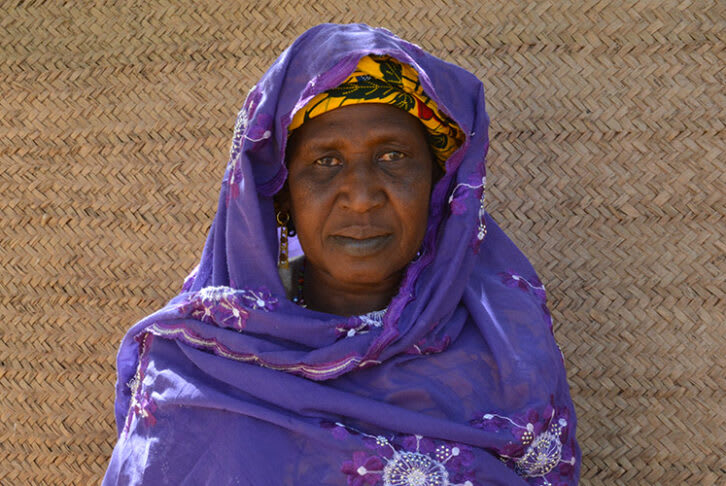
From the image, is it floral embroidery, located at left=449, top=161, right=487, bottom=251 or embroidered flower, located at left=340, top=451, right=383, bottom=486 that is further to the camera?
floral embroidery, located at left=449, top=161, right=487, bottom=251

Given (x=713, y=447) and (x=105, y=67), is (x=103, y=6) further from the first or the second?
(x=713, y=447)

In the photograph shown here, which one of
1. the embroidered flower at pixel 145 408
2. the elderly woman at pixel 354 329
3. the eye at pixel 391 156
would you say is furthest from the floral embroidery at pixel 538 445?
the embroidered flower at pixel 145 408

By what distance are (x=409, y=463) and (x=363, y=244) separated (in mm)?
453

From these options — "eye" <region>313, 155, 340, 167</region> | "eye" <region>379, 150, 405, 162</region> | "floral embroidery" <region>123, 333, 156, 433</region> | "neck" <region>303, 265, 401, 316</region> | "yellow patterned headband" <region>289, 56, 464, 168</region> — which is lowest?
"floral embroidery" <region>123, 333, 156, 433</region>

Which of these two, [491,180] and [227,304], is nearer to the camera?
[227,304]

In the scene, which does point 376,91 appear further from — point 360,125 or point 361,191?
point 361,191

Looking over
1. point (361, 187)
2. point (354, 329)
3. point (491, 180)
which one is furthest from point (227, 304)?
point (491, 180)

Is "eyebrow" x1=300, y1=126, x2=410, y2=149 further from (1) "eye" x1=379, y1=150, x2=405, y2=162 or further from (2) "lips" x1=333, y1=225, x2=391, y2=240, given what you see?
(2) "lips" x1=333, y1=225, x2=391, y2=240

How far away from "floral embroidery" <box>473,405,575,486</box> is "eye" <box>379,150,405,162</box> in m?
0.58

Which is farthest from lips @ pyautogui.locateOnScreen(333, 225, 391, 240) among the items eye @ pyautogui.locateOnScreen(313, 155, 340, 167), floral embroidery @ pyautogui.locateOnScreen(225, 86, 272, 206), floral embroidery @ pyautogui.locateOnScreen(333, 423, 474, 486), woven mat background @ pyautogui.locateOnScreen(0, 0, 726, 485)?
woven mat background @ pyautogui.locateOnScreen(0, 0, 726, 485)

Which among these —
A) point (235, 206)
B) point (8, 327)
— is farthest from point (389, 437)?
point (8, 327)

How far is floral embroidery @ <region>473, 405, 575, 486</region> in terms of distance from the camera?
1.74 metres

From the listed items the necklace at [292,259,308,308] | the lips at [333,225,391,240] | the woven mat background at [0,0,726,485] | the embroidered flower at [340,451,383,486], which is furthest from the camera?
the woven mat background at [0,0,726,485]

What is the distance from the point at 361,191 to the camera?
5.69 feet
